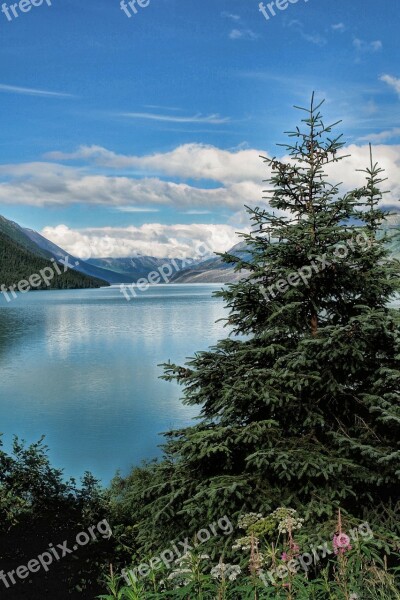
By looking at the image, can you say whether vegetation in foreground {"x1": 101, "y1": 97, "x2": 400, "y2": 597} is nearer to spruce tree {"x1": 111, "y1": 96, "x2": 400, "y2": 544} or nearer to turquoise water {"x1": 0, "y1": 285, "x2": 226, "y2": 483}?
spruce tree {"x1": 111, "y1": 96, "x2": 400, "y2": 544}

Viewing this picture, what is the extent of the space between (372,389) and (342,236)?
2.19 meters

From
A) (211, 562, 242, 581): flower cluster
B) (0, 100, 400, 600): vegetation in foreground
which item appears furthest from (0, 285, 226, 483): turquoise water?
(211, 562, 242, 581): flower cluster

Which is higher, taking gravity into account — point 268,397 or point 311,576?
point 268,397

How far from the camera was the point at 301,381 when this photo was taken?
259 inches

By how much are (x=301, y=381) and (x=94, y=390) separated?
29389 millimetres

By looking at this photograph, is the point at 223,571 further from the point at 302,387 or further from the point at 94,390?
the point at 94,390

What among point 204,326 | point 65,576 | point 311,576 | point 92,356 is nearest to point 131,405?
point 92,356

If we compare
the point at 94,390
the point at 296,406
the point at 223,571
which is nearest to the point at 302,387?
the point at 296,406

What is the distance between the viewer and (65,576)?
7781mm

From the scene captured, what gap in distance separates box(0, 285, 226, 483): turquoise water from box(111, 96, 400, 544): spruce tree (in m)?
10.7

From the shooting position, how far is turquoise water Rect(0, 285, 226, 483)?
23.7 m

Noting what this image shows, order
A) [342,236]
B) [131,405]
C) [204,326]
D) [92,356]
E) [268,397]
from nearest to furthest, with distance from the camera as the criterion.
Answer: [268,397], [342,236], [131,405], [92,356], [204,326]

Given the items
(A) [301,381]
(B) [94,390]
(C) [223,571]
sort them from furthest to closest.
→ 1. (B) [94,390]
2. (A) [301,381]
3. (C) [223,571]

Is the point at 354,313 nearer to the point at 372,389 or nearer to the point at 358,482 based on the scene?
the point at 372,389
